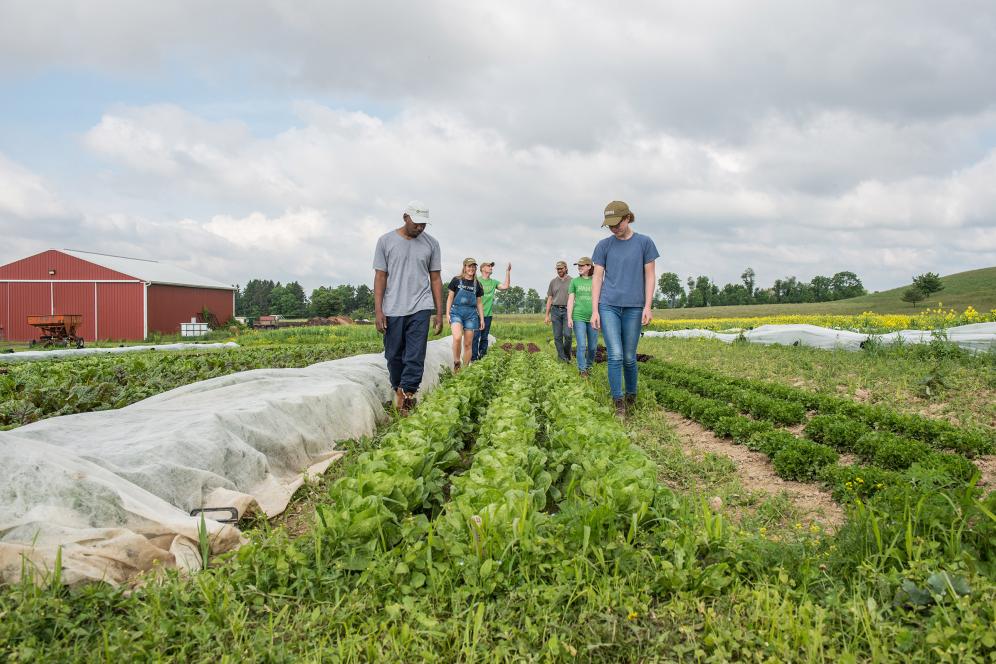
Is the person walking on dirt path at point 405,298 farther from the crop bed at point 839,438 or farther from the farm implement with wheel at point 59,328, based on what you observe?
the farm implement with wheel at point 59,328

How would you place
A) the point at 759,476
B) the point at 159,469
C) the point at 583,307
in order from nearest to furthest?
1. the point at 159,469
2. the point at 759,476
3. the point at 583,307

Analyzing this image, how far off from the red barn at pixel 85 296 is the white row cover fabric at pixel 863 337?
28095 mm

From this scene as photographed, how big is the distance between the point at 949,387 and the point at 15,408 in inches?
410

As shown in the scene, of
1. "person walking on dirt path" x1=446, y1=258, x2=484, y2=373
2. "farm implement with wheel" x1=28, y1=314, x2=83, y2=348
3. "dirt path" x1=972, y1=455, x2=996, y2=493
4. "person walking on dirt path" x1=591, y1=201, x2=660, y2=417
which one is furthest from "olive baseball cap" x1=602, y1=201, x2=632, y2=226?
"farm implement with wheel" x1=28, y1=314, x2=83, y2=348

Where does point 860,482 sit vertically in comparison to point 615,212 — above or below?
below

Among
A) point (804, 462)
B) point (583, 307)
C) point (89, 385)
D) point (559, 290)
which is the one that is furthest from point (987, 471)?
point (89, 385)

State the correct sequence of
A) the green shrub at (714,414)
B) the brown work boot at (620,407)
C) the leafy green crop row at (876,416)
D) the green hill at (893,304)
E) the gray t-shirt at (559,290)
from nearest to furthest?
the leafy green crop row at (876,416), the green shrub at (714,414), the brown work boot at (620,407), the gray t-shirt at (559,290), the green hill at (893,304)

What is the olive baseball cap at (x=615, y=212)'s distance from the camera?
6.32 meters

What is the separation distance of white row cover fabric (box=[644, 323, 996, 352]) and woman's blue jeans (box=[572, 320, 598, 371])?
6.31m

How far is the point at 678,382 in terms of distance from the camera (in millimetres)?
9016

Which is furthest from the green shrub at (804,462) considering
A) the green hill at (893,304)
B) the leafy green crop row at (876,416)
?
the green hill at (893,304)

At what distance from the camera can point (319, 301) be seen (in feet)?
248

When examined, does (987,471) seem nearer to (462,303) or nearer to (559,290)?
(462,303)

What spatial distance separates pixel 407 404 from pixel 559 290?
234 inches
